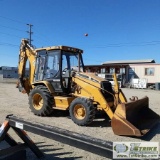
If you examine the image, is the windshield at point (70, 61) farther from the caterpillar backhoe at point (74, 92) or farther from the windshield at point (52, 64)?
the windshield at point (52, 64)

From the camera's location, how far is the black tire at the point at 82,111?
6961mm

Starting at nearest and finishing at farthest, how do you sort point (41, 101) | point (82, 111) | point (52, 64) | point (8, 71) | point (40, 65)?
point (82, 111) < point (52, 64) < point (41, 101) < point (40, 65) < point (8, 71)

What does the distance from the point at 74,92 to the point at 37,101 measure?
1.72m

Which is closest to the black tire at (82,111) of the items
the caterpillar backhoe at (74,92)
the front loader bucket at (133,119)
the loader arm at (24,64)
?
the caterpillar backhoe at (74,92)

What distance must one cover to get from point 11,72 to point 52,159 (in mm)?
65879

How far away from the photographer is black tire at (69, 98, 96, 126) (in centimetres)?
696

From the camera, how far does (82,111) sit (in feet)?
23.8

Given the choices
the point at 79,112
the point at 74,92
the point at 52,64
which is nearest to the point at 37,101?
the point at 52,64

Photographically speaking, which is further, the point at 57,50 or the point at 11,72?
the point at 11,72

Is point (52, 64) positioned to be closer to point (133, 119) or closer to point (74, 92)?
point (74, 92)

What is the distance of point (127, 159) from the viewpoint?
267cm

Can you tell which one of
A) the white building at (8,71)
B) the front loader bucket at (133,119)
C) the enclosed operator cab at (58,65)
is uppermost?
the white building at (8,71)

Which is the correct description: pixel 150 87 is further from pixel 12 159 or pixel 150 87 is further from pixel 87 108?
pixel 12 159

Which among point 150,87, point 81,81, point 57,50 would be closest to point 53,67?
point 57,50
